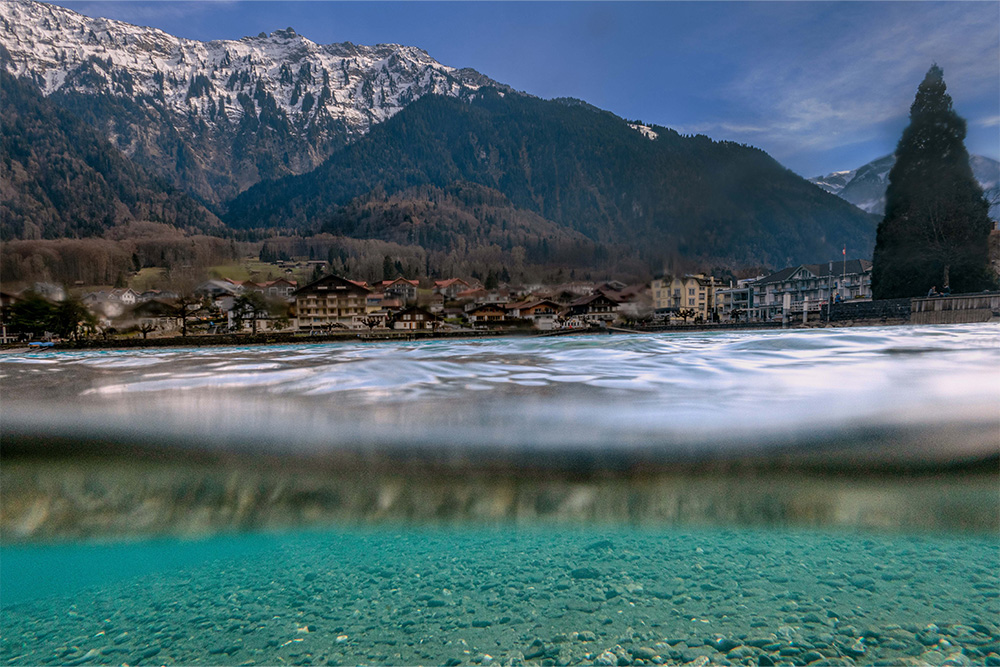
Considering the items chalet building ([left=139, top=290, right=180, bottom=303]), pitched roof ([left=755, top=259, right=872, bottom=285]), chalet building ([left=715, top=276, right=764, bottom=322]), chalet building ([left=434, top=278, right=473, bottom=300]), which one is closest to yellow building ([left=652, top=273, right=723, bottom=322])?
chalet building ([left=715, top=276, right=764, bottom=322])

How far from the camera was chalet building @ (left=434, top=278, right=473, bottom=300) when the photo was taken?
184ft

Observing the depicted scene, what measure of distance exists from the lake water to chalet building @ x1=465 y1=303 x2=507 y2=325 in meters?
40.7

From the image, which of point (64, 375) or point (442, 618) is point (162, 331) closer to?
point (64, 375)

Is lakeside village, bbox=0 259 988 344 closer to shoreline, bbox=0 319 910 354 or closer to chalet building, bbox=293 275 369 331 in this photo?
chalet building, bbox=293 275 369 331

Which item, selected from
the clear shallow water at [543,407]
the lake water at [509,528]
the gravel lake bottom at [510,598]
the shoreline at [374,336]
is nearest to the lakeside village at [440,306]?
the shoreline at [374,336]

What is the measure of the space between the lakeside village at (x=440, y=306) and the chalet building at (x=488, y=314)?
11cm

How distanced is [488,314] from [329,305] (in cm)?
1808

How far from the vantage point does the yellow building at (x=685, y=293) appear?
74.1 feet

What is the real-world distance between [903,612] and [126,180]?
173693 mm

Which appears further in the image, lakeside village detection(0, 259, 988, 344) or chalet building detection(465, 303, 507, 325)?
chalet building detection(465, 303, 507, 325)

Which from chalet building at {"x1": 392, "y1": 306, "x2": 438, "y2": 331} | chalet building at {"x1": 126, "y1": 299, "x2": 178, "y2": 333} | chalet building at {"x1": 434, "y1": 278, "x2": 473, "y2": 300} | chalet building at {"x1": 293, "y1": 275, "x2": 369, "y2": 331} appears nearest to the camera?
chalet building at {"x1": 126, "y1": 299, "x2": 178, "y2": 333}

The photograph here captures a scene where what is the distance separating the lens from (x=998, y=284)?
38.4 meters

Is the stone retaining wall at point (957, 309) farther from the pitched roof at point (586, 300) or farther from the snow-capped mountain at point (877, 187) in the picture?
the pitched roof at point (586, 300)

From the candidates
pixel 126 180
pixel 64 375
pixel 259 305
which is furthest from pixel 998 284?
pixel 126 180
